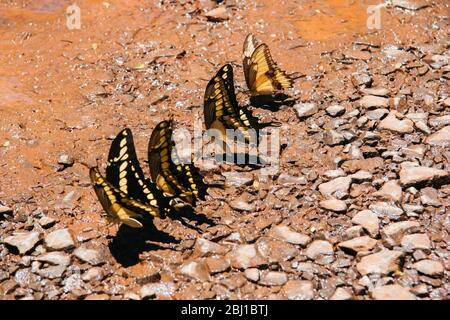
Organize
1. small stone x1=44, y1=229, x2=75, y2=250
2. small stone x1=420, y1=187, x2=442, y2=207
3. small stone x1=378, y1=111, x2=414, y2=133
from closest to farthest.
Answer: small stone x1=44, y1=229, x2=75, y2=250 < small stone x1=420, y1=187, x2=442, y2=207 < small stone x1=378, y1=111, x2=414, y2=133

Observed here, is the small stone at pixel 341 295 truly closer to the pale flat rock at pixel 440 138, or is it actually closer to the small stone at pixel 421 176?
the small stone at pixel 421 176

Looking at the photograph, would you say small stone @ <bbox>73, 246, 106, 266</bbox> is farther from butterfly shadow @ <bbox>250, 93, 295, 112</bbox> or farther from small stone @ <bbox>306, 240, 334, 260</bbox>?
butterfly shadow @ <bbox>250, 93, 295, 112</bbox>

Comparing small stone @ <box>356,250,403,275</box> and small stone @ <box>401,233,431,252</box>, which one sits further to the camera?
small stone @ <box>401,233,431,252</box>

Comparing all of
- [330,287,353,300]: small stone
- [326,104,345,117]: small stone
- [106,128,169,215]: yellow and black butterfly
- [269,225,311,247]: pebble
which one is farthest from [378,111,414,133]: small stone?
[106,128,169,215]: yellow and black butterfly

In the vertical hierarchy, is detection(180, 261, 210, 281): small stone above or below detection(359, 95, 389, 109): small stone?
below

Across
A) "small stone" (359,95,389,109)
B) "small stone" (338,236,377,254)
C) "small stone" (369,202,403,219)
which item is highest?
"small stone" (359,95,389,109)

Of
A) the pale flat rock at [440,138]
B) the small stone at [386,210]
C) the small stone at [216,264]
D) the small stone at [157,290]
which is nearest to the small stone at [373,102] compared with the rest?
the pale flat rock at [440,138]
